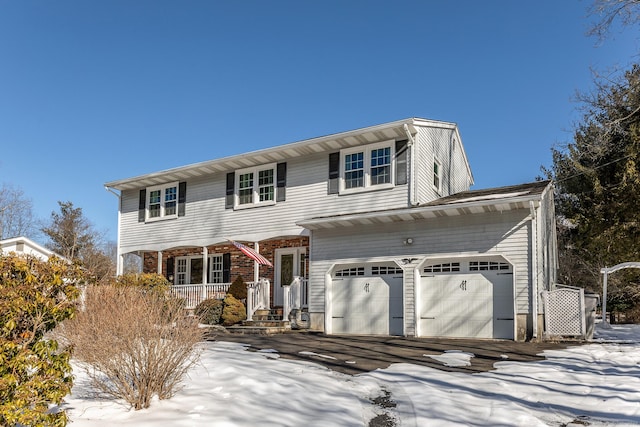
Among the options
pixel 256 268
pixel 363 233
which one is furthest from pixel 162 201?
pixel 363 233

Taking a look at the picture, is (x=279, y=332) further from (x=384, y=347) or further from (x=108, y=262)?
(x=108, y=262)

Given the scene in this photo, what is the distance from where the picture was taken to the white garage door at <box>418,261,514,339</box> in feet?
42.7

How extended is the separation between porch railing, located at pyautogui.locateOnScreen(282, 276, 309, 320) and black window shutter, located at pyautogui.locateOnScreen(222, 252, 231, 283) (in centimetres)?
346

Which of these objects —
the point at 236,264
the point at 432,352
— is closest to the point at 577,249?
the point at 236,264

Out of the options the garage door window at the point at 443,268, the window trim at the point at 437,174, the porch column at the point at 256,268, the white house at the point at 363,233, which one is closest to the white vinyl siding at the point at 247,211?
the white house at the point at 363,233

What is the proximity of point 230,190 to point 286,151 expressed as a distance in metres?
2.98

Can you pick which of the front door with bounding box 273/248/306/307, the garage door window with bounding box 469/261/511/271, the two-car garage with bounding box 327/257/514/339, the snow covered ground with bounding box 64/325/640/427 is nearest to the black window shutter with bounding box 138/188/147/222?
the front door with bounding box 273/248/306/307

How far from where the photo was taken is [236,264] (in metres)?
19.2

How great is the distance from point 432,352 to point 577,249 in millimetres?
19480

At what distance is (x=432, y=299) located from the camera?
1397 cm

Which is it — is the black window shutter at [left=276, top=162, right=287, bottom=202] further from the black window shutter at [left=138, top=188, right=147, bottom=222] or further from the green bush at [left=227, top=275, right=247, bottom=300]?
the black window shutter at [left=138, top=188, right=147, bottom=222]

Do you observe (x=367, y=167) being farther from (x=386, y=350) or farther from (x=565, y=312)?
(x=565, y=312)

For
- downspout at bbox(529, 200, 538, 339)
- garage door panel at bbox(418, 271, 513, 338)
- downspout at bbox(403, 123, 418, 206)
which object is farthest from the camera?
downspout at bbox(403, 123, 418, 206)

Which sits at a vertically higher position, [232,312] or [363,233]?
[363,233]
